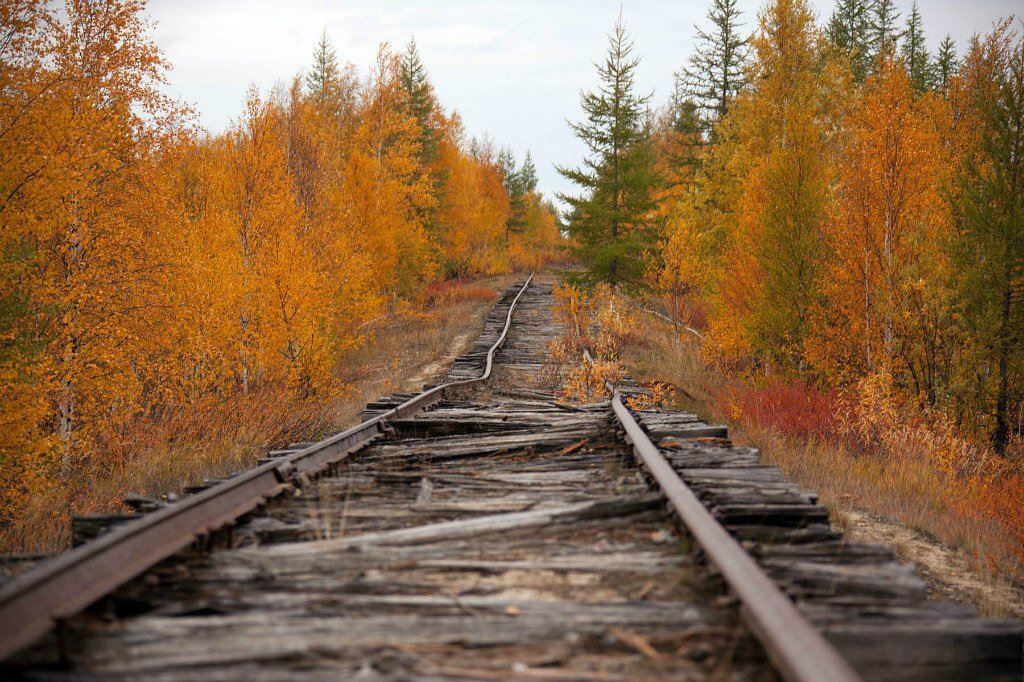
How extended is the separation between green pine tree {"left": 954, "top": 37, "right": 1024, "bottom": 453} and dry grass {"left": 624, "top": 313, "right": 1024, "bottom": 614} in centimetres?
273

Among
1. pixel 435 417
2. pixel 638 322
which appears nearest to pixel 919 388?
pixel 638 322

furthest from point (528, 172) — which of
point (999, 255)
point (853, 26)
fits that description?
point (999, 255)

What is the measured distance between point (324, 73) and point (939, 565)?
129 feet

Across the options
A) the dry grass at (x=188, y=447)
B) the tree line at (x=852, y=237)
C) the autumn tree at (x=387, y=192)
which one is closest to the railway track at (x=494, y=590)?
the dry grass at (x=188, y=447)

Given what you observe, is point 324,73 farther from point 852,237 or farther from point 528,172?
point 852,237

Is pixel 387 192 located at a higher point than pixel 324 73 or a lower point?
lower

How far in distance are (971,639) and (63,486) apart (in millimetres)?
8104

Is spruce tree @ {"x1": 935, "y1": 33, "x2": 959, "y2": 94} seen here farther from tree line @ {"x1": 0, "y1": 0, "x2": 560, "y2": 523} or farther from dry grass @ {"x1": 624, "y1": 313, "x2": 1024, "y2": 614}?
tree line @ {"x1": 0, "y1": 0, "x2": 560, "y2": 523}

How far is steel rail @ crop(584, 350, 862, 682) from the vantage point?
1482 mm

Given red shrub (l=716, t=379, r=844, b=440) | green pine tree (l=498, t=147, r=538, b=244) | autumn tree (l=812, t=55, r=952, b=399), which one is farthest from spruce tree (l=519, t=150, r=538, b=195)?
red shrub (l=716, t=379, r=844, b=440)

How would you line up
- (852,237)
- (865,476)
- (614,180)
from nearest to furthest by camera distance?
1. (865,476)
2. (852,237)
3. (614,180)

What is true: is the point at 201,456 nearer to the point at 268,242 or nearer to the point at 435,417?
the point at 435,417

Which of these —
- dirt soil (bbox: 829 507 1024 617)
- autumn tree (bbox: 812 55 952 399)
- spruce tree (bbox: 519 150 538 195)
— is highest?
spruce tree (bbox: 519 150 538 195)

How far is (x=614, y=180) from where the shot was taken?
18.9 metres
